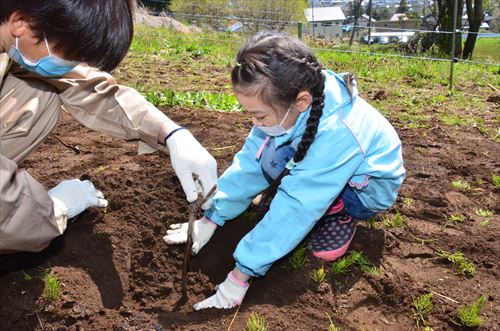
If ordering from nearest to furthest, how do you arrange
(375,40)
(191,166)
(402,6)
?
1. (191,166)
2. (375,40)
3. (402,6)

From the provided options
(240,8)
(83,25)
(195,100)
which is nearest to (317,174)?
(83,25)

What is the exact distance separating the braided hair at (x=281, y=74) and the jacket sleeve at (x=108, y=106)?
68 centimetres

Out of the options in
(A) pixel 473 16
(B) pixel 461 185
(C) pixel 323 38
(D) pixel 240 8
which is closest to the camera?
(B) pixel 461 185

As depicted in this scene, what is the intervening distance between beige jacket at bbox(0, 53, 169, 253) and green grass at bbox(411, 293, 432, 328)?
146cm

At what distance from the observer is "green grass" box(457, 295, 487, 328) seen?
6.32 ft

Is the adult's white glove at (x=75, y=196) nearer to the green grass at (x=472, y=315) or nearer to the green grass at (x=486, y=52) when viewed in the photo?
the green grass at (x=472, y=315)

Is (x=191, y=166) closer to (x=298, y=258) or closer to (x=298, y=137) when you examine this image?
(x=298, y=137)

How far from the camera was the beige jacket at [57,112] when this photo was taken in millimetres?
1854

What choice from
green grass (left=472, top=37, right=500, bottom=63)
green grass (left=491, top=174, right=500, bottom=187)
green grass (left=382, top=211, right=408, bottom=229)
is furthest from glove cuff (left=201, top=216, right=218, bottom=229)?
green grass (left=472, top=37, right=500, bottom=63)

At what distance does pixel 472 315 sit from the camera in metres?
1.93

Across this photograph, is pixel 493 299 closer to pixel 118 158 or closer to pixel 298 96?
pixel 298 96

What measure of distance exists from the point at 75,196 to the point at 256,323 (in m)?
1.10

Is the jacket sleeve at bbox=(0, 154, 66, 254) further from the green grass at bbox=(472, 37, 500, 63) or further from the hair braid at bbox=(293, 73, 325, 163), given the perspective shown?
the green grass at bbox=(472, 37, 500, 63)

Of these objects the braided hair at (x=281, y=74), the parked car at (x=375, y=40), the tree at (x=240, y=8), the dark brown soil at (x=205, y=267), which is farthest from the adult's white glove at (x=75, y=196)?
the parked car at (x=375, y=40)
